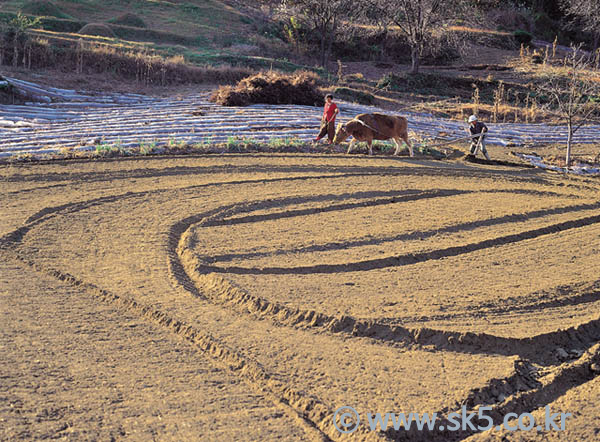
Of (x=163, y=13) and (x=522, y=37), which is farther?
(x=163, y=13)

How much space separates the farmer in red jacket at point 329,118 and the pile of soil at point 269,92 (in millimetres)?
5532

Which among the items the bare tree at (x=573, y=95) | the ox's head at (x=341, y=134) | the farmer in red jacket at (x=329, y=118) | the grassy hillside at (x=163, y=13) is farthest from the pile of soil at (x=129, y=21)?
the ox's head at (x=341, y=134)

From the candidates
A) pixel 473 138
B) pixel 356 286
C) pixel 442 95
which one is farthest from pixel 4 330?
pixel 442 95

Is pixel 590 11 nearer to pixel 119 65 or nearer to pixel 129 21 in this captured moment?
pixel 129 21

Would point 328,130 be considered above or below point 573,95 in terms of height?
below

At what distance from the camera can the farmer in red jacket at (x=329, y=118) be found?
15.6m

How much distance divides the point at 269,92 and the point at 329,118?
614 cm

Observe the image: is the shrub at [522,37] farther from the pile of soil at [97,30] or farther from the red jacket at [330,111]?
the red jacket at [330,111]

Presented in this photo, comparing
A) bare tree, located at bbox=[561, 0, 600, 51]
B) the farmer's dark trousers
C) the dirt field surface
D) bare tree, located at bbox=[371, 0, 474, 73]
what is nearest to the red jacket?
the farmer's dark trousers

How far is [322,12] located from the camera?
33.4 m

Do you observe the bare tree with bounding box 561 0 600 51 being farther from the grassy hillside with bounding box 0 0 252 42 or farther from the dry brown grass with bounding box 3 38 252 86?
the dry brown grass with bounding box 3 38 252 86

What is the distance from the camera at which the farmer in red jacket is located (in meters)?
15.6

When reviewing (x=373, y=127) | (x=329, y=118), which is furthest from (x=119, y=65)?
(x=373, y=127)

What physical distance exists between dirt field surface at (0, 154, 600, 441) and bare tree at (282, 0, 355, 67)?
23406 millimetres
